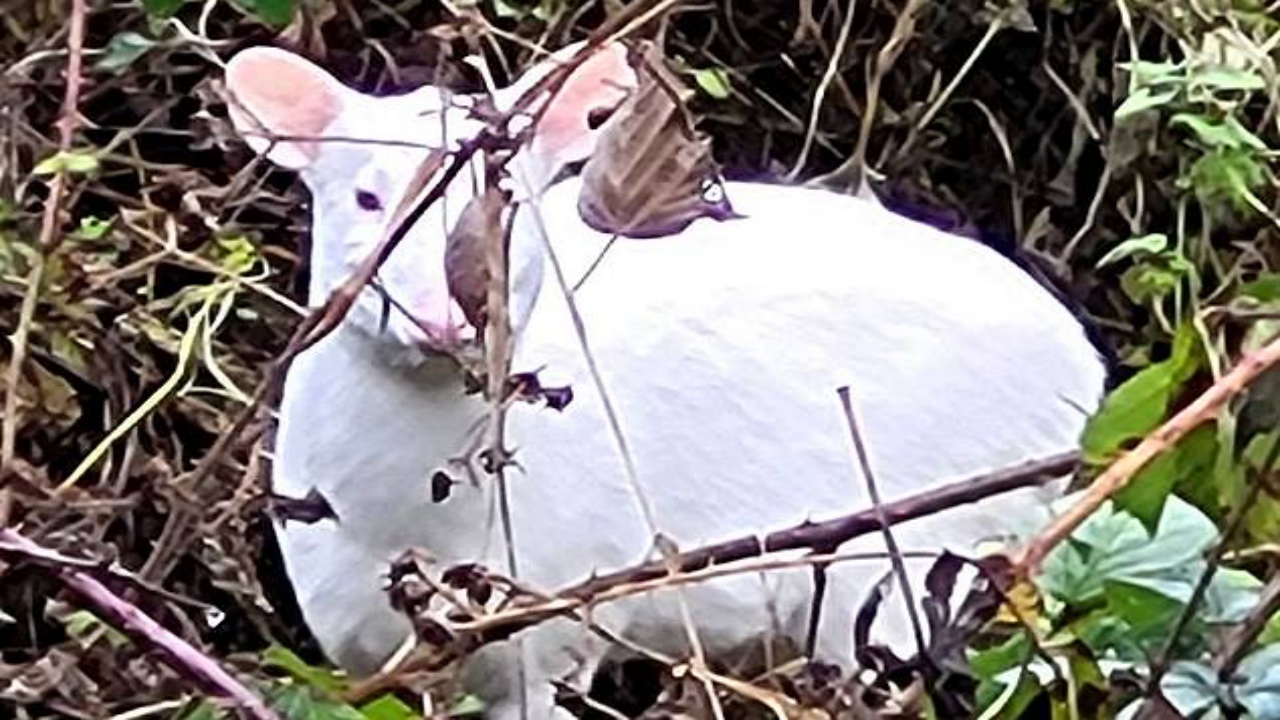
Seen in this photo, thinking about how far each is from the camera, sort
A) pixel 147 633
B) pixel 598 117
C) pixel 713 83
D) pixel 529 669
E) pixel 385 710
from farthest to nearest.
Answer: pixel 713 83 < pixel 529 669 < pixel 598 117 < pixel 385 710 < pixel 147 633

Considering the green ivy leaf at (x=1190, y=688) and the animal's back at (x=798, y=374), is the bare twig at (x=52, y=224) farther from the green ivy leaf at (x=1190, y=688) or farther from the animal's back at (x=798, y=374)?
the green ivy leaf at (x=1190, y=688)

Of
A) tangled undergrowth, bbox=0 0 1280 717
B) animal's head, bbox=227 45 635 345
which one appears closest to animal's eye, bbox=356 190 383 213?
animal's head, bbox=227 45 635 345

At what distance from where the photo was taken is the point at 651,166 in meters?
1.54

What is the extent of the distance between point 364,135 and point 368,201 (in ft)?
0.21

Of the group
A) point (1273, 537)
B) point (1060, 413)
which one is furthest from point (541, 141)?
point (1273, 537)

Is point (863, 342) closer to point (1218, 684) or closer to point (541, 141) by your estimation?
point (541, 141)

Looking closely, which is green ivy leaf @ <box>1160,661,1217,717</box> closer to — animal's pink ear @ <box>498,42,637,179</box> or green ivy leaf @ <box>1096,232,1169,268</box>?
animal's pink ear @ <box>498,42,637,179</box>

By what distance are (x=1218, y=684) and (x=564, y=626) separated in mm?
1209

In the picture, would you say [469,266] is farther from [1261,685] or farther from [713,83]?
[713,83]

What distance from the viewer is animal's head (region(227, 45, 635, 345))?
74.5 inches

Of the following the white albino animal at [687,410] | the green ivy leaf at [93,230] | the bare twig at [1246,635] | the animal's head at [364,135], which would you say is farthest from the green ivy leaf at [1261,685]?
the green ivy leaf at [93,230]

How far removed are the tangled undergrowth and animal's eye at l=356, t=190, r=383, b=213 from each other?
11 centimetres

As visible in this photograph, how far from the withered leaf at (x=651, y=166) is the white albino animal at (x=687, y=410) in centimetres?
38

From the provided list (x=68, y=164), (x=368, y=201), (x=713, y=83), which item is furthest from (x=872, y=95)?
(x=68, y=164)
